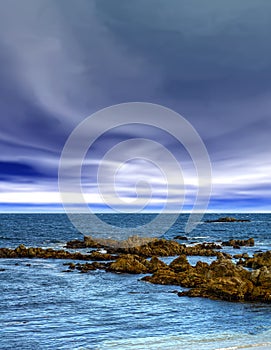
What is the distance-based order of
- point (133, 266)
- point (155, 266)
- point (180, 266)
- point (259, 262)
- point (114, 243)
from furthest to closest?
point (114, 243) → point (259, 262) → point (155, 266) → point (133, 266) → point (180, 266)

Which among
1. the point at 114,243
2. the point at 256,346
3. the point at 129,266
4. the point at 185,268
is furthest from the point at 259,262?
the point at 114,243

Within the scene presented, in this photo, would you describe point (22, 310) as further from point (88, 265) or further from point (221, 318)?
point (88, 265)

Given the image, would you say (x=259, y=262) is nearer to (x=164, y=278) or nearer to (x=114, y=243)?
(x=164, y=278)

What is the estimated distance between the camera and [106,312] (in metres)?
28.4

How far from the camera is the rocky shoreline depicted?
108ft

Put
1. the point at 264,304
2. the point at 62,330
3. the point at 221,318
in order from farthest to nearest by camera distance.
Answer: the point at 264,304
the point at 221,318
the point at 62,330

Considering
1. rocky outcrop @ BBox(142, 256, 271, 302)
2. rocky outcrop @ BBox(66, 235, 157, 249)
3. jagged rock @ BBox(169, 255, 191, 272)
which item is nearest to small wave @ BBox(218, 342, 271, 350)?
rocky outcrop @ BBox(142, 256, 271, 302)

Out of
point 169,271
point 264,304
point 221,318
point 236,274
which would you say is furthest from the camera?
point 169,271

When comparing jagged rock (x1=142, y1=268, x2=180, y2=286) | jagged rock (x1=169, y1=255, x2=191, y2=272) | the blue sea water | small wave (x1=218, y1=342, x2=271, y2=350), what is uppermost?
jagged rock (x1=169, y1=255, x2=191, y2=272)

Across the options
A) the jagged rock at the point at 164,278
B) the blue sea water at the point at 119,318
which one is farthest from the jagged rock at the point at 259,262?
the blue sea water at the point at 119,318

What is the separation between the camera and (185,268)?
144 feet

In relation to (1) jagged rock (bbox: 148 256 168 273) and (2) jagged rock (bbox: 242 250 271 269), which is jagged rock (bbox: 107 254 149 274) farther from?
(2) jagged rock (bbox: 242 250 271 269)

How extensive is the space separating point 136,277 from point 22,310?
1686 centimetres

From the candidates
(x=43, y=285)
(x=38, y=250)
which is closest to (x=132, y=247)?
(x=38, y=250)
